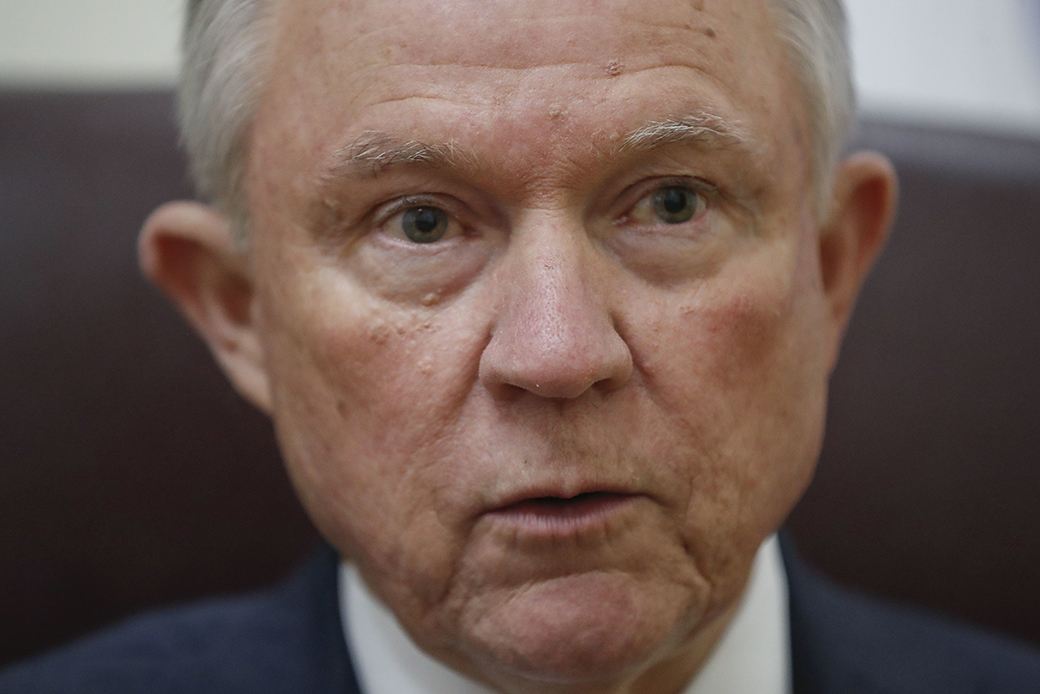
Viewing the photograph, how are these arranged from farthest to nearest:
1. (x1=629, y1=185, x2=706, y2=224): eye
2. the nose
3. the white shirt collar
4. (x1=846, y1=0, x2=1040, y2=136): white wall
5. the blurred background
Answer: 1. (x1=846, y1=0, x2=1040, y2=136): white wall
2. the blurred background
3. the white shirt collar
4. (x1=629, y1=185, x2=706, y2=224): eye
5. the nose

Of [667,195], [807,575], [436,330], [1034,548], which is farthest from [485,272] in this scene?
[1034,548]

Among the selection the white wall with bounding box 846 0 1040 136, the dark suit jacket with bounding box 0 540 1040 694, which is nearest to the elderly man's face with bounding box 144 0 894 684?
the dark suit jacket with bounding box 0 540 1040 694

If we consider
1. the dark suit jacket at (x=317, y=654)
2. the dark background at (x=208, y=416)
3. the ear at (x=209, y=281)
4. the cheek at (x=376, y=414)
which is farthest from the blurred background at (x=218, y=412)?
the cheek at (x=376, y=414)

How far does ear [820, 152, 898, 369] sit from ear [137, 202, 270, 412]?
58 cm

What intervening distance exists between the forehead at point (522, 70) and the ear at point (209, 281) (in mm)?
237

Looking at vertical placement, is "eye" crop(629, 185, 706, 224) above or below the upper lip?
above

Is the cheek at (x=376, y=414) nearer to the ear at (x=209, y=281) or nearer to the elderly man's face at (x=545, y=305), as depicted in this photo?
the elderly man's face at (x=545, y=305)

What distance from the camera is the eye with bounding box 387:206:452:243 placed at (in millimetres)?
911

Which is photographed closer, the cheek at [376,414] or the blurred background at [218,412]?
the cheek at [376,414]

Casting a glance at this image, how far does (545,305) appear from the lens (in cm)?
82

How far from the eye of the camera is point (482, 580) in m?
0.88

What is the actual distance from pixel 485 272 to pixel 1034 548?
3.33 feet

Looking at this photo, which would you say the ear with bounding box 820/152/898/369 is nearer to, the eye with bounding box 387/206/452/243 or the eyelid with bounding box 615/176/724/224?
the eyelid with bounding box 615/176/724/224

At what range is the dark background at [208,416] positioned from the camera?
149cm
